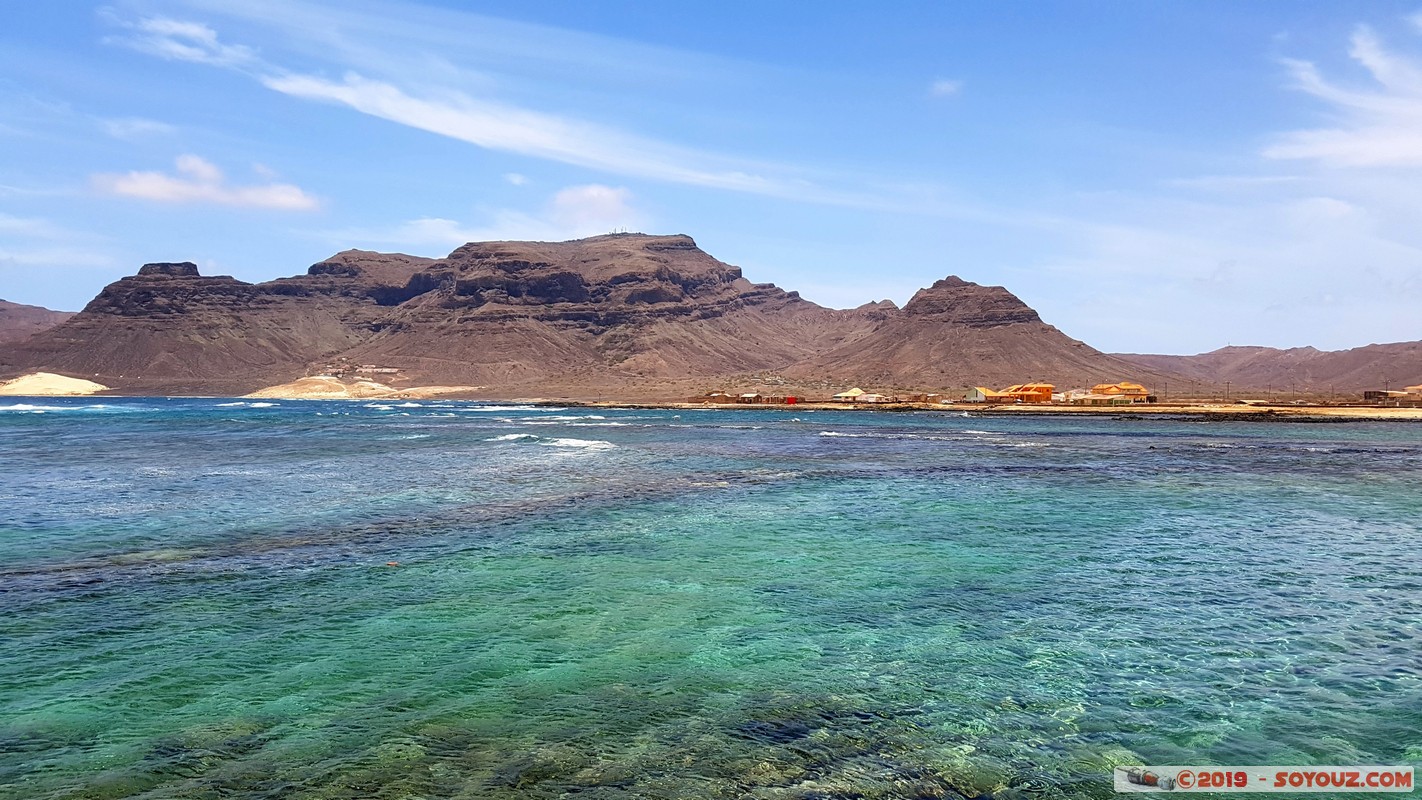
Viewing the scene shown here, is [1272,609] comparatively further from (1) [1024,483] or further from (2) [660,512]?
(1) [1024,483]

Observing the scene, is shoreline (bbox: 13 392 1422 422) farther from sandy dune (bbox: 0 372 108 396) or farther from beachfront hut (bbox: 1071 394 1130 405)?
sandy dune (bbox: 0 372 108 396)

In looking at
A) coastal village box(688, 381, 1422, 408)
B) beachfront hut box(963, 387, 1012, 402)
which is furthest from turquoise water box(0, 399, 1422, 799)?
beachfront hut box(963, 387, 1012, 402)

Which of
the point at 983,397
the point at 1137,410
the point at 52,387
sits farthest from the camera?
the point at 52,387

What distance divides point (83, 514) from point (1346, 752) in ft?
115

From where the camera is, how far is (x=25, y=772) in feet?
30.5

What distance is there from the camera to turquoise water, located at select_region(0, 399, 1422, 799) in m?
9.69

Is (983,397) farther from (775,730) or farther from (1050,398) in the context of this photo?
(775,730)

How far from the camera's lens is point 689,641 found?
14617mm

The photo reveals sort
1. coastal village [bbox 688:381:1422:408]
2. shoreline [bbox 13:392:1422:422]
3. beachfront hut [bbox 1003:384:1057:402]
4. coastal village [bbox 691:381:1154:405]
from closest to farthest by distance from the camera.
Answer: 1. shoreline [bbox 13:392:1422:422]
2. coastal village [bbox 688:381:1422:408]
3. coastal village [bbox 691:381:1154:405]
4. beachfront hut [bbox 1003:384:1057:402]

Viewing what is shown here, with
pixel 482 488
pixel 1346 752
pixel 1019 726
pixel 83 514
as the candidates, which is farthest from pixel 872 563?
pixel 83 514

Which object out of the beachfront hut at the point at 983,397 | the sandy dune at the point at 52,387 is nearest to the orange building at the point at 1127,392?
the beachfront hut at the point at 983,397

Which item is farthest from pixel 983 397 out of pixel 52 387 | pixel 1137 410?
pixel 52 387

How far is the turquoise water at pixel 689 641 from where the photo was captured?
9.69m

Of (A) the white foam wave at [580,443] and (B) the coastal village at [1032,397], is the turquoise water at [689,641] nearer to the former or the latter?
(A) the white foam wave at [580,443]
